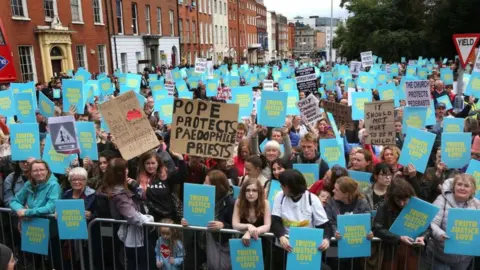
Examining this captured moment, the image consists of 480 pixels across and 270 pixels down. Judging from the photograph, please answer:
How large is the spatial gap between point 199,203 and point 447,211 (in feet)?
7.09

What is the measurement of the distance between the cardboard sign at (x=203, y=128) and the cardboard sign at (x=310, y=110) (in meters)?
2.27

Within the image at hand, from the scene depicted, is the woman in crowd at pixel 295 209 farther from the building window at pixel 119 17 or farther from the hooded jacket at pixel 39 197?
the building window at pixel 119 17

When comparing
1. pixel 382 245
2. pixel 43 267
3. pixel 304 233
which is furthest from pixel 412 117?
pixel 43 267

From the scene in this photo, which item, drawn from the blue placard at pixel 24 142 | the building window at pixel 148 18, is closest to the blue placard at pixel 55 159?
the blue placard at pixel 24 142

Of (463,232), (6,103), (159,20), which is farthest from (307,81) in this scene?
(159,20)

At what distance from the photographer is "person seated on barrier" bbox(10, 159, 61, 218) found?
4.34m

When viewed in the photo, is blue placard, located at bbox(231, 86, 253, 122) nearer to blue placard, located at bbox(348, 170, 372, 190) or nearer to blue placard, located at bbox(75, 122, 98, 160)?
blue placard, located at bbox(75, 122, 98, 160)

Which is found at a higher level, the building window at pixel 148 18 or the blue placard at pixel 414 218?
the building window at pixel 148 18

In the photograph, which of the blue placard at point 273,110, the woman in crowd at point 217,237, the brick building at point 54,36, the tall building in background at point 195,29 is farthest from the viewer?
the tall building in background at point 195,29

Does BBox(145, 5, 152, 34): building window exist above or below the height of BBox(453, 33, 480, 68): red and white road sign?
above

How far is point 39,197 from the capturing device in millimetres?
4398

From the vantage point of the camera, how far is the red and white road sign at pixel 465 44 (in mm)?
7227

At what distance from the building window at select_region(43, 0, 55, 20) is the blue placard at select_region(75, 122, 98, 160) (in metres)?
18.6

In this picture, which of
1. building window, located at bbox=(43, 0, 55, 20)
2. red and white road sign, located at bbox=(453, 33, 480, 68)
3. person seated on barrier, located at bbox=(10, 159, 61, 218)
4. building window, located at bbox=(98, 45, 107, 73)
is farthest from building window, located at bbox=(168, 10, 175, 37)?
person seated on barrier, located at bbox=(10, 159, 61, 218)
